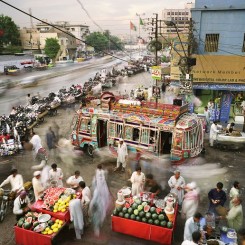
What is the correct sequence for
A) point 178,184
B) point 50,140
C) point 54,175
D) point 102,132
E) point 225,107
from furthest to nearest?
1. point 225,107
2. point 50,140
3. point 102,132
4. point 54,175
5. point 178,184

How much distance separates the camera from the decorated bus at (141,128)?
11125mm

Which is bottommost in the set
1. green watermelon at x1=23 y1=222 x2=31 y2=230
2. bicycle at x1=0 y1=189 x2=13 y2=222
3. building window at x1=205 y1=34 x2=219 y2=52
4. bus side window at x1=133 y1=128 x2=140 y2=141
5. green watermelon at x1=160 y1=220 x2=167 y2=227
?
bicycle at x1=0 y1=189 x2=13 y2=222

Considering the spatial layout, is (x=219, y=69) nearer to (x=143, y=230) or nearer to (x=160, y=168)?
(x=160, y=168)

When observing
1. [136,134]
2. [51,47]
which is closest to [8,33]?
[51,47]

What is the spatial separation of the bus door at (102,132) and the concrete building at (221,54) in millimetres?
8328

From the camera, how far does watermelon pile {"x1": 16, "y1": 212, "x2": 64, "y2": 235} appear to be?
23.3ft

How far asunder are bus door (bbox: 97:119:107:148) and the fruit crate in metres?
5.67

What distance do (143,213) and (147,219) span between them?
19cm

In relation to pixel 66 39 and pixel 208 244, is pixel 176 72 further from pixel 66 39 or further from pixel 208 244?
pixel 66 39

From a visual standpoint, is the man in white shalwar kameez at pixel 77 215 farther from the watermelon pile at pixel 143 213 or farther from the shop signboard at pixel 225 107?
the shop signboard at pixel 225 107

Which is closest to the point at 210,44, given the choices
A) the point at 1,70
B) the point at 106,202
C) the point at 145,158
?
the point at 145,158

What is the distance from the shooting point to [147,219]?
24.0 feet

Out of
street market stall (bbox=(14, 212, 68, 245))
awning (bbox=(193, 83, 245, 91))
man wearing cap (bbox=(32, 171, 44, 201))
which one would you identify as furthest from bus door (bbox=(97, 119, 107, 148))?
awning (bbox=(193, 83, 245, 91))

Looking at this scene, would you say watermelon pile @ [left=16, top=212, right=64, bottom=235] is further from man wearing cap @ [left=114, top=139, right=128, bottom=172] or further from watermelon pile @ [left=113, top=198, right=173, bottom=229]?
man wearing cap @ [left=114, top=139, right=128, bottom=172]
